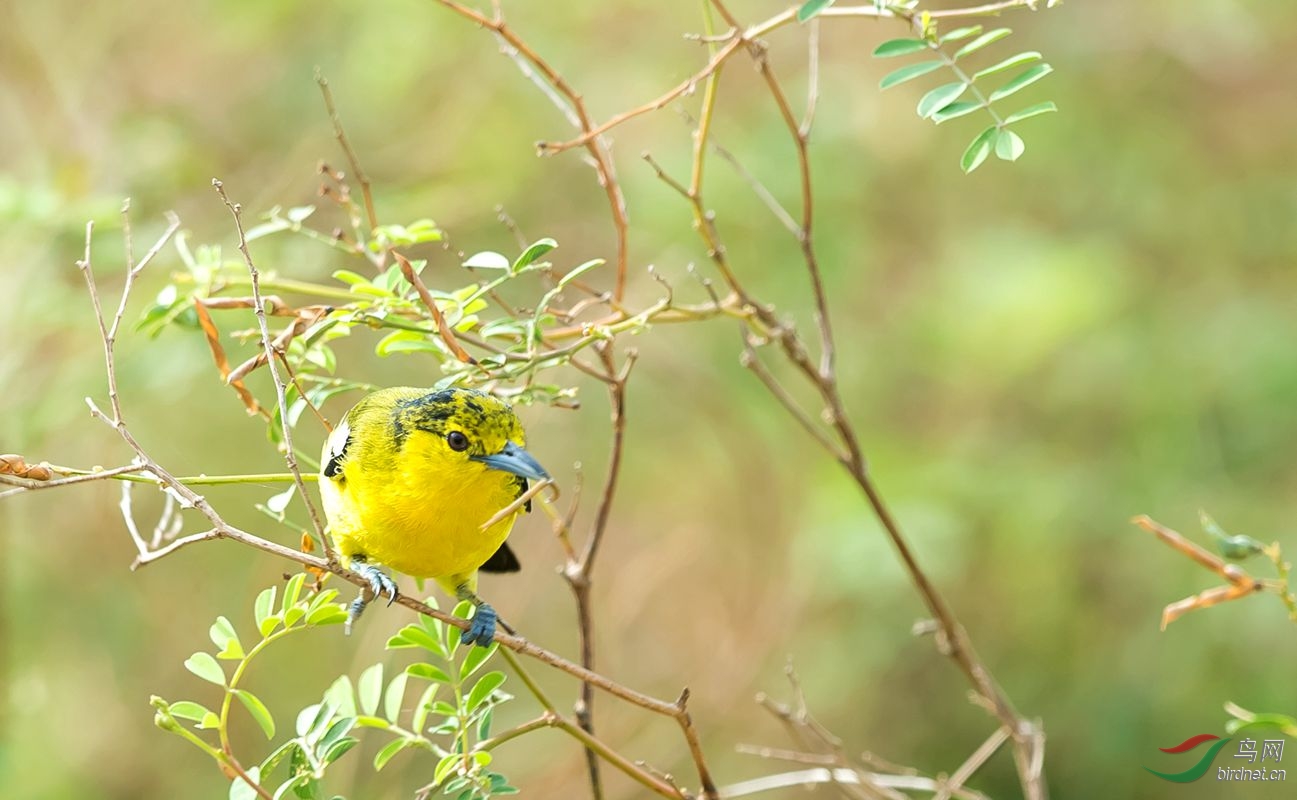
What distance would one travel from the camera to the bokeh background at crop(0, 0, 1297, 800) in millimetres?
6062

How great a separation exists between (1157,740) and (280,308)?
4937mm

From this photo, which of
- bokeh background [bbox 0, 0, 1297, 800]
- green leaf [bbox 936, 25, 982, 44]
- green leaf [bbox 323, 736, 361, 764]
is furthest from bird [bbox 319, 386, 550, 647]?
bokeh background [bbox 0, 0, 1297, 800]

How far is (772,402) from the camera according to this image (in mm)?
6977

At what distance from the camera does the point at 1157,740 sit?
5895mm

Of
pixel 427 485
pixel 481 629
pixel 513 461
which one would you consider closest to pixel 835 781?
pixel 481 629

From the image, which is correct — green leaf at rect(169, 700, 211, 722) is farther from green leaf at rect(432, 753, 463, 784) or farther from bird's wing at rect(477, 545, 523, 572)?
bird's wing at rect(477, 545, 523, 572)

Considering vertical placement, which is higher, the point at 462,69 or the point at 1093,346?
the point at 462,69

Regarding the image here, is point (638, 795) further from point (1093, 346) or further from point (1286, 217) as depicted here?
point (1286, 217)

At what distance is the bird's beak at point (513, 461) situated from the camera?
2.86 meters

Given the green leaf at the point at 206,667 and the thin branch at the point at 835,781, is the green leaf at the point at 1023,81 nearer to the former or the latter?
the thin branch at the point at 835,781

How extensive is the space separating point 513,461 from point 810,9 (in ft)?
4.11

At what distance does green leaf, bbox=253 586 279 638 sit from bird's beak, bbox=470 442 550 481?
2.42 ft

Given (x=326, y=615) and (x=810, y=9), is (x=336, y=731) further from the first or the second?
(x=810, y=9)

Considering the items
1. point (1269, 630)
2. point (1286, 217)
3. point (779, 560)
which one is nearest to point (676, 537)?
point (779, 560)
